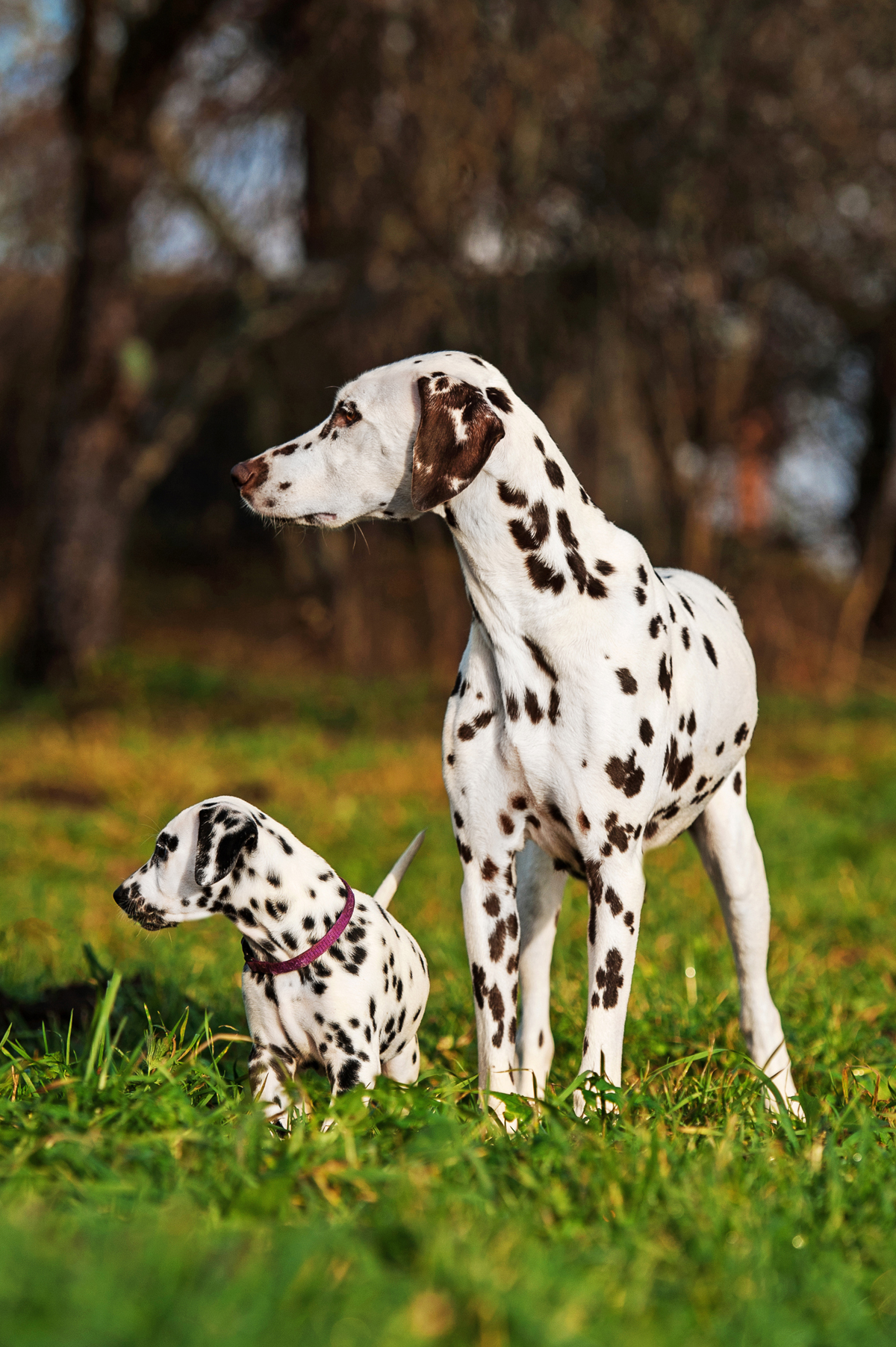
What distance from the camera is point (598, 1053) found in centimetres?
347

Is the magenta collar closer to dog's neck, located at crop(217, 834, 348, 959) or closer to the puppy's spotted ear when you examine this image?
dog's neck, located at crop(217, 834, 348, 959)

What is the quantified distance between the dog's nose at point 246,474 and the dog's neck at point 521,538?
1.86 feet

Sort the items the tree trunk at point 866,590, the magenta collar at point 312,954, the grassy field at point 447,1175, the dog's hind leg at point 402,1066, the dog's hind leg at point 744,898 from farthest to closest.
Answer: the tree trunk at point 866,590
the dog's hind leg at point 744,898
the dog's hind leg at point 402,1066
the magenta collar at point 312,954
the grassy field at point 447,1175

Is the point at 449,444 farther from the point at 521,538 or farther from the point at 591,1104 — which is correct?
the point at 591,1104

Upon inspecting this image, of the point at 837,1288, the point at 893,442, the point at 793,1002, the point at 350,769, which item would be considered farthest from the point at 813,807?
the point at 893,442

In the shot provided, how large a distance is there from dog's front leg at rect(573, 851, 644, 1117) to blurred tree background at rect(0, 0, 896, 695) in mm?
9748

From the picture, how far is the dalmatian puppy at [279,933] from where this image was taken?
3.48 m

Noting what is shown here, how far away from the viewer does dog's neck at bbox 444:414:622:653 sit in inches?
137

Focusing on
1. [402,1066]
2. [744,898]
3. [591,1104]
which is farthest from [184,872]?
[744,898]

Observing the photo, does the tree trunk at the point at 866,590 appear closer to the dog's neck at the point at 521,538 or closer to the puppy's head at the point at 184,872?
the dog's neck at the point at 521,538

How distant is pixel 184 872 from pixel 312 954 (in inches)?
17.0

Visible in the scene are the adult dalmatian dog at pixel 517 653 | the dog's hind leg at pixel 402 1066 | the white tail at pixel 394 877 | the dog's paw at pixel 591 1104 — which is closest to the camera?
the dog's paw at pixel 591 1104

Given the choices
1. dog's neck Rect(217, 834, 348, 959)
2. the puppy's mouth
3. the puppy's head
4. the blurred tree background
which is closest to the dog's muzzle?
the puppy's head

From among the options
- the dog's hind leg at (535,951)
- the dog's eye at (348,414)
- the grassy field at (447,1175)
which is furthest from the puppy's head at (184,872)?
the dog's eye at (348,414)
